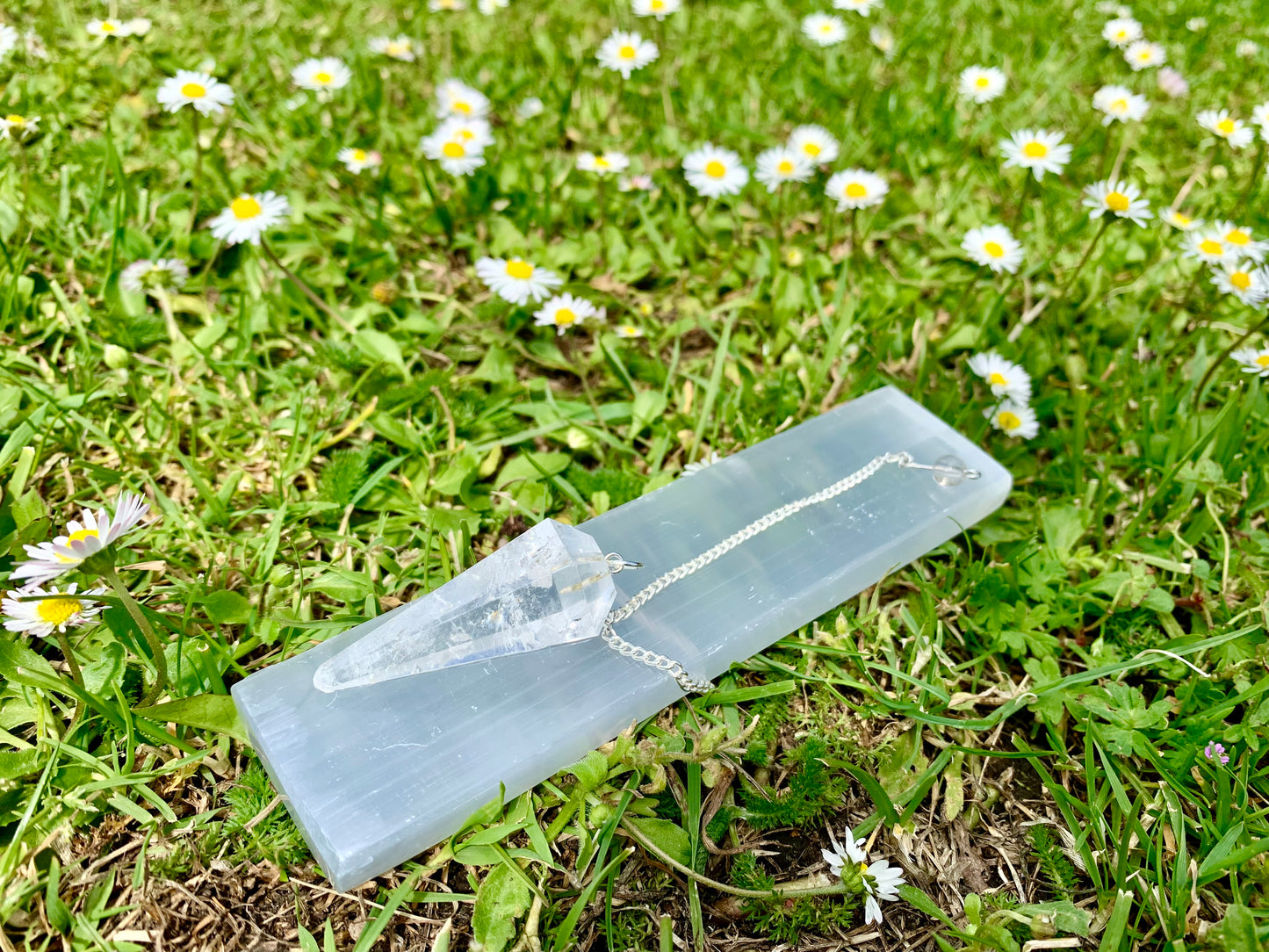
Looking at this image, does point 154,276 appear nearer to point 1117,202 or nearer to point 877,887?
point 877,887

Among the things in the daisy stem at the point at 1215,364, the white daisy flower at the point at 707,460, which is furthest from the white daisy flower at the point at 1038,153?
the white daisy flower at the point at 707,460

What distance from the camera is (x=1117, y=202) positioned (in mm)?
2156

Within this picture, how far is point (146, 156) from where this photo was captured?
2635mm

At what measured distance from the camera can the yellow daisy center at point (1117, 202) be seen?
2152mm

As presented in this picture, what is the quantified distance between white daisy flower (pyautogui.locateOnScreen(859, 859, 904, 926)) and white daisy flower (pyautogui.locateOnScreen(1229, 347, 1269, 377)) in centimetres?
135

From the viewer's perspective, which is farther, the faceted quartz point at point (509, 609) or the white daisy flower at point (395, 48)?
the white daisy flower at point (395, 48)

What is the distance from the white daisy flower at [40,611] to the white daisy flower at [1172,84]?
3630 millimetres

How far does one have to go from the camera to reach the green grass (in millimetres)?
1445

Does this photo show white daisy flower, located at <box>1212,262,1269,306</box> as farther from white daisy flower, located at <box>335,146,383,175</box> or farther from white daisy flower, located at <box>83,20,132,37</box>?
white daisy flower, located at <box>83,20,132,37</box>

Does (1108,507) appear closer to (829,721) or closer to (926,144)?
(829,721)

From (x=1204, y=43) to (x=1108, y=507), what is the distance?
2549 mm

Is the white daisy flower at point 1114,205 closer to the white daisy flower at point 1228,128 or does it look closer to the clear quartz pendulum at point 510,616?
the white daisy flower at point 1228,128

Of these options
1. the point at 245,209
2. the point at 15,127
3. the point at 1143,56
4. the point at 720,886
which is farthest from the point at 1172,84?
the point at 15,127

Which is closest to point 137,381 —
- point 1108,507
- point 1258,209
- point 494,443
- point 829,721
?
point 494,443
